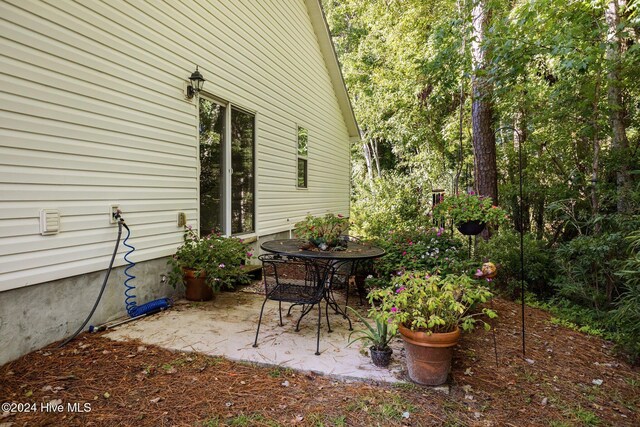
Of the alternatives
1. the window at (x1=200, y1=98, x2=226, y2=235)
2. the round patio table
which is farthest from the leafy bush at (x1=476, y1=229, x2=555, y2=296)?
the window at (x1=200, y1=98, x2=226, y2=235)

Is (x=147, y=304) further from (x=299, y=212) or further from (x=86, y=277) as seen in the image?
(x=299, y=212)

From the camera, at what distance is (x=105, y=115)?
3.30 meters

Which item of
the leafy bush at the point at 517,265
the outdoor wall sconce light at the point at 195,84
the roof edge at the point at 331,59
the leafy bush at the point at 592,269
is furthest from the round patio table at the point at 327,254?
the roof edge at the point at 331,59

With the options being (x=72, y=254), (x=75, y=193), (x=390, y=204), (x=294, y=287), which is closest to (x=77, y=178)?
(x=75, y=193)

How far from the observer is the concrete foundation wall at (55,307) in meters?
2.55

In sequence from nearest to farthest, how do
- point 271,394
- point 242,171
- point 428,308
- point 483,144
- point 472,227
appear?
point 271,394 < point 428,308 < point 472,227 < point 242,171 < point 483,144

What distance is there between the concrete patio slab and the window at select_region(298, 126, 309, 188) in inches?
178

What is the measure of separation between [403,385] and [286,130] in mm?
5740

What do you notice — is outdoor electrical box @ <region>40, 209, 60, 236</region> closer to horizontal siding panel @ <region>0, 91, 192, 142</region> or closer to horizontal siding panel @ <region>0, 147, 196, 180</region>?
horizontal siding panel @ <region>0, 147, 196, 180</region>

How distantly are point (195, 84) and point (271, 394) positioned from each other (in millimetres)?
3761

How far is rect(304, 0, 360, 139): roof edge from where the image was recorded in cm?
836

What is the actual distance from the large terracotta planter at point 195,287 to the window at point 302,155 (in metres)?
4.23

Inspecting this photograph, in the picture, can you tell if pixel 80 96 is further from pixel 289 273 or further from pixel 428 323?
pixel 428 323

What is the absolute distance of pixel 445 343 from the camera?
2387mm
